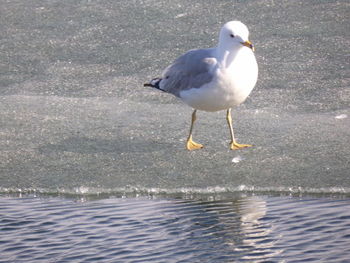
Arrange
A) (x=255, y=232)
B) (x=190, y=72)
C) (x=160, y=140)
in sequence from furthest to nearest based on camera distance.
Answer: (x=160, y=140), (x=190, y=72), (x=255, y=232)

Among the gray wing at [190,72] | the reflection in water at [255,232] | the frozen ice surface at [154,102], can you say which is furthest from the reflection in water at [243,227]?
the gray wing at [190,72]

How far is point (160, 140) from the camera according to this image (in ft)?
21.4

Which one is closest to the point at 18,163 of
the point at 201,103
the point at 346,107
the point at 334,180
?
the point at 201,103

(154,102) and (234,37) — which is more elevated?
(234,37)

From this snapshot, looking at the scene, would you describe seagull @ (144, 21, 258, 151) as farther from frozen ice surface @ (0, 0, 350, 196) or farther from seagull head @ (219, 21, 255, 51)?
frozen ice surface @ (0, 0, 350, 196)

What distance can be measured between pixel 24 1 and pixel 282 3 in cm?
353

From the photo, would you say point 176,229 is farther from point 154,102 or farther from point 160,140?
point 154,102

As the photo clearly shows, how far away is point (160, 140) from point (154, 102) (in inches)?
45.0

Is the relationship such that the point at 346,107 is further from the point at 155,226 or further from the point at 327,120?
the point at 155,226

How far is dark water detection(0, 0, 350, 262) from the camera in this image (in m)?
4.81

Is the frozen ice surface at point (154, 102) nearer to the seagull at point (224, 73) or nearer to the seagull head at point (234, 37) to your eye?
the seagull at point (224, 73)

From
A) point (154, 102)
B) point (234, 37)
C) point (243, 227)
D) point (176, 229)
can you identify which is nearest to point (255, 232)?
point (243, 227)

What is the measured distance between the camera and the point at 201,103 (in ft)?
20.6

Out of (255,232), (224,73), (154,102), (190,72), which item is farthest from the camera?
(154,102)
